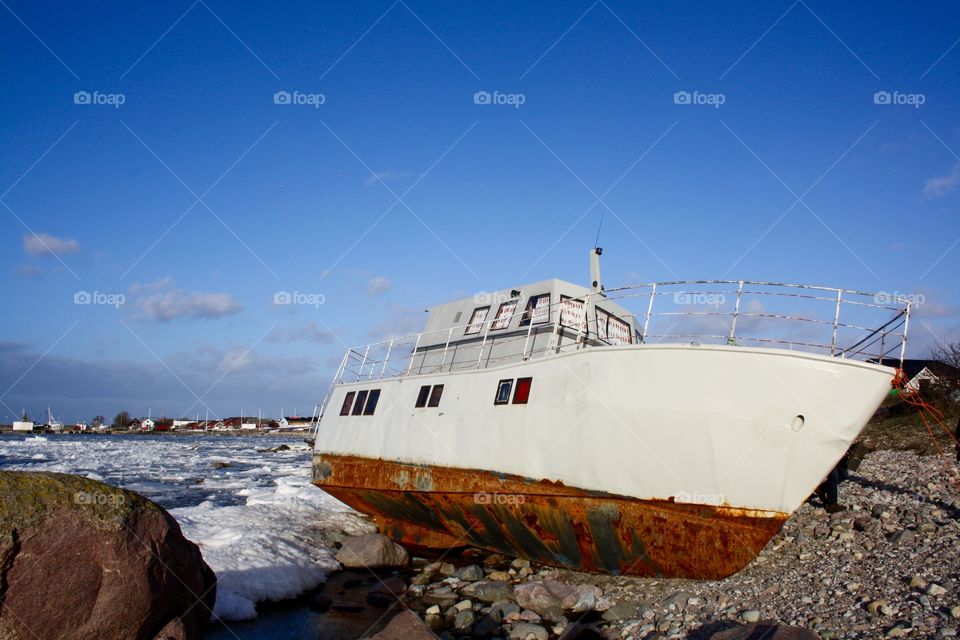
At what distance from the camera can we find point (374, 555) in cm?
1441

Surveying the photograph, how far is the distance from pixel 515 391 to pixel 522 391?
0.19 m

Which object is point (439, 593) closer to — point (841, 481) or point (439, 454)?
point (439, 454)

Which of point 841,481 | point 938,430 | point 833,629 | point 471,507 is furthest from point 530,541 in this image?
point 938,430

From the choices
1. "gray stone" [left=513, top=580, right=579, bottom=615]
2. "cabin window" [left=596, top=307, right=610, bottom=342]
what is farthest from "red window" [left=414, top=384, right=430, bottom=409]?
"gray stone" [left=513, top=580, right=579, bottom=615]

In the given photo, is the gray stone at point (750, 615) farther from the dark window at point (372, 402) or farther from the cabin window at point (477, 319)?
the dark window at point (372, 402)

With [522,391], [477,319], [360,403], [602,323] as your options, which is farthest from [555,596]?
[360,403]

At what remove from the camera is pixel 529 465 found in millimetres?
11625

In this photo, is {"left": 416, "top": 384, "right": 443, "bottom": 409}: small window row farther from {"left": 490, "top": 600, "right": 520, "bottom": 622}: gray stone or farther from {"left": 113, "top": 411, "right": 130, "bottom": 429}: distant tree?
{"left": 113, "top": 411, "right": 130, "bottom": 429}: distant tree

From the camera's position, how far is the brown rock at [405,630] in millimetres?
7715

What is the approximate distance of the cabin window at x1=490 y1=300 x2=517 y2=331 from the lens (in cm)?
1552

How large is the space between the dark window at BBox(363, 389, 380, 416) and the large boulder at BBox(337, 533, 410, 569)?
3.41 metres

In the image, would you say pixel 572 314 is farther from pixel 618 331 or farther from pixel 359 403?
pixel 359 403

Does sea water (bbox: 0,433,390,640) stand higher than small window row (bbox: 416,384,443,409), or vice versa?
small window row (bbox: 416,384,443,409)

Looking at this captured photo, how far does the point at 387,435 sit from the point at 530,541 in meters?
5.03
